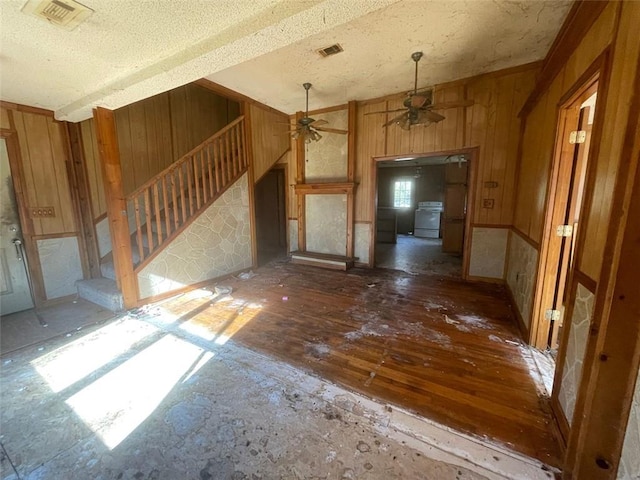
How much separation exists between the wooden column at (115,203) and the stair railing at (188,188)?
141mm

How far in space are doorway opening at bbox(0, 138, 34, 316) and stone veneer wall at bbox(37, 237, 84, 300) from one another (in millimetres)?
166

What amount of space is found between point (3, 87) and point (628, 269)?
4.90m

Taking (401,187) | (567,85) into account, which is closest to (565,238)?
(567,85)

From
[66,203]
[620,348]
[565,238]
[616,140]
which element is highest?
[616,140]

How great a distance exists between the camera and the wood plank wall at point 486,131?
11.8ft

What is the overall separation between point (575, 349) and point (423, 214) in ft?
25.7

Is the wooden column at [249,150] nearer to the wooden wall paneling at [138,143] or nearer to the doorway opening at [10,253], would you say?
the wooden wall paneling at [138,143]

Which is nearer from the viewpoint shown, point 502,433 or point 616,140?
point 616,140

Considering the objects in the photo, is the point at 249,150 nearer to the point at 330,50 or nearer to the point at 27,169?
the point at 330,50

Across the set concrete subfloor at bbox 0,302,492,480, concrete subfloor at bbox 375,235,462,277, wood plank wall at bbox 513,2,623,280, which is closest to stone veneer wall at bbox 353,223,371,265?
concrete subfloor at bbox 375,235,462,277

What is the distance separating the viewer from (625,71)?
1.15 metres

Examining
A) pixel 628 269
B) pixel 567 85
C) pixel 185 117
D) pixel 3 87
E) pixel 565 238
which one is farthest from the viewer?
pixel 185 117

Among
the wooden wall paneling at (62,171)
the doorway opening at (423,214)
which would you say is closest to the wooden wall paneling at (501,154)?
the doorway opening at (423,214)

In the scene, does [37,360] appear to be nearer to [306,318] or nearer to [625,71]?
[306,318]
